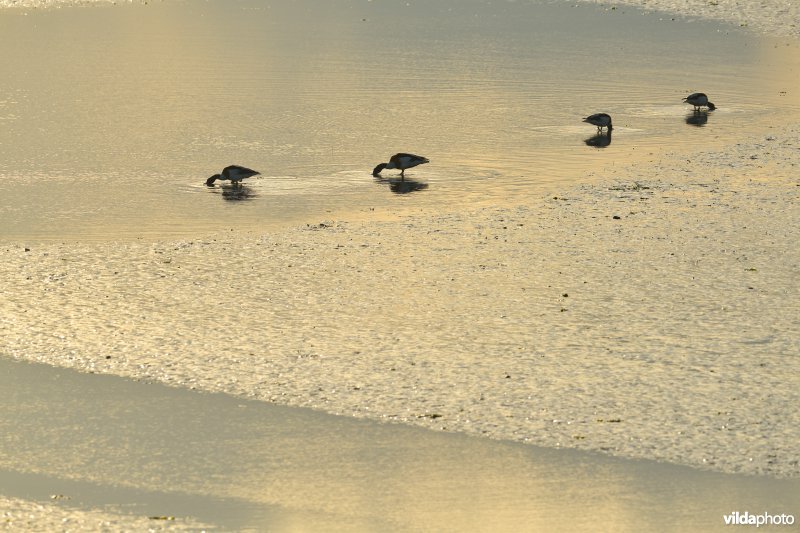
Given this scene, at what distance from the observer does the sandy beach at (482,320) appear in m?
8.38

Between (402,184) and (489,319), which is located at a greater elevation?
(402,184)

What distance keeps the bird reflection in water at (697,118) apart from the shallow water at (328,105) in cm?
8

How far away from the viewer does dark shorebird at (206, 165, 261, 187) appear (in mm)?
15180

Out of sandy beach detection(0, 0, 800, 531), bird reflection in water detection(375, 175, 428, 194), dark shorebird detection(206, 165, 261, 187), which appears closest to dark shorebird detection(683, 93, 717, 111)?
sandy beach detection(0, 0, 800, 531)

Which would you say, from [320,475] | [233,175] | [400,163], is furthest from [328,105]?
[320,475]

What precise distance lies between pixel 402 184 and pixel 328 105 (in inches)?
205

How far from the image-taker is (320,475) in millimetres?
7621

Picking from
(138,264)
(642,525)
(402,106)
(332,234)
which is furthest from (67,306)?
(402,106)

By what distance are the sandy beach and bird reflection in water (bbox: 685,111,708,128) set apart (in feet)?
16.4

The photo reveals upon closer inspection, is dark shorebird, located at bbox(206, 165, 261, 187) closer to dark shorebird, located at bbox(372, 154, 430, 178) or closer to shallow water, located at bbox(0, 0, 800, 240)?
shallow water, located at bbox(0, 0, 800, 240)

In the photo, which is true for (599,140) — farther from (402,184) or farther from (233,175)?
(233,175)

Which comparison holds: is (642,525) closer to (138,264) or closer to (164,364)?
(164,364)

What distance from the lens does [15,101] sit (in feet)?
68.3

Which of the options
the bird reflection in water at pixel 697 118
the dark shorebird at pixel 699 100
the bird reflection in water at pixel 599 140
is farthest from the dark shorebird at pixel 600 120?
the dark shorebird at pixel 699 100
